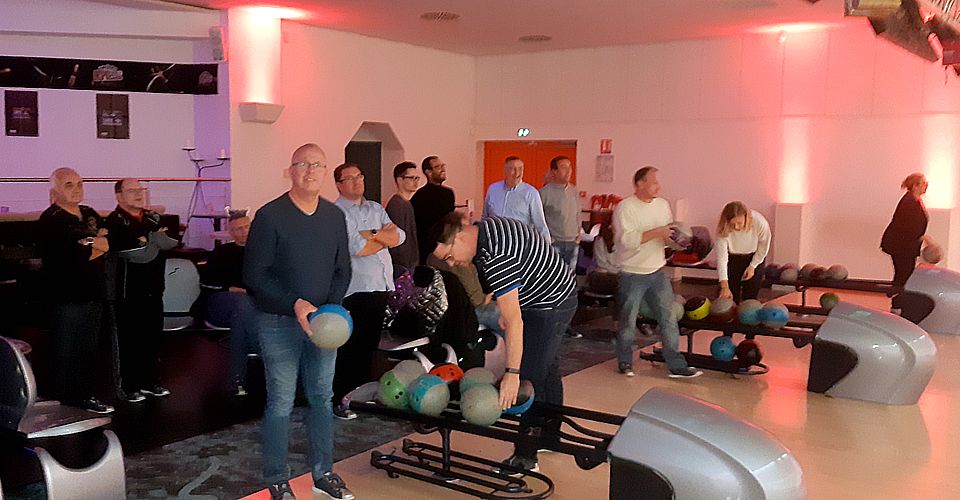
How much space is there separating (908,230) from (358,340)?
580cm

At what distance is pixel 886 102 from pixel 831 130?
0.66 metres

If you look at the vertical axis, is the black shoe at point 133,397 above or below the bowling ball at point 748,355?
below

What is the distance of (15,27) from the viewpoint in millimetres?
8789

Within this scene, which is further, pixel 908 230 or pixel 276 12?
pixel 276 12

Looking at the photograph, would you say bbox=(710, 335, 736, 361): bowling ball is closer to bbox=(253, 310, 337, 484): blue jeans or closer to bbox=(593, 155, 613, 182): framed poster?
bbox=(253, 310, 337, 484): blue jeans

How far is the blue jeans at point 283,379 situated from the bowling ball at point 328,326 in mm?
153

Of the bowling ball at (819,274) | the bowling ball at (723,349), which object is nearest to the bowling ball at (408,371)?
the bowling ball at (723,349)

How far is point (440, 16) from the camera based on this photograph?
8992mm

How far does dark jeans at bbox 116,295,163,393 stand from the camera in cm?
500

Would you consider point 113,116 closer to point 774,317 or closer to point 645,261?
point 645,261

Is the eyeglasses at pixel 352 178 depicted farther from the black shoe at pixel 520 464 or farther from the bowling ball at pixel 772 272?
the bowling ball at pixel 772 272

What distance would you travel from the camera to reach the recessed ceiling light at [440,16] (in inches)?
348

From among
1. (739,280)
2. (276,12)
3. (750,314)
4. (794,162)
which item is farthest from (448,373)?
(794,162)

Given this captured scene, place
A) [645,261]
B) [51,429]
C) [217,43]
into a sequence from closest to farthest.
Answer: [51,429] < [645,261] < [217,43]
